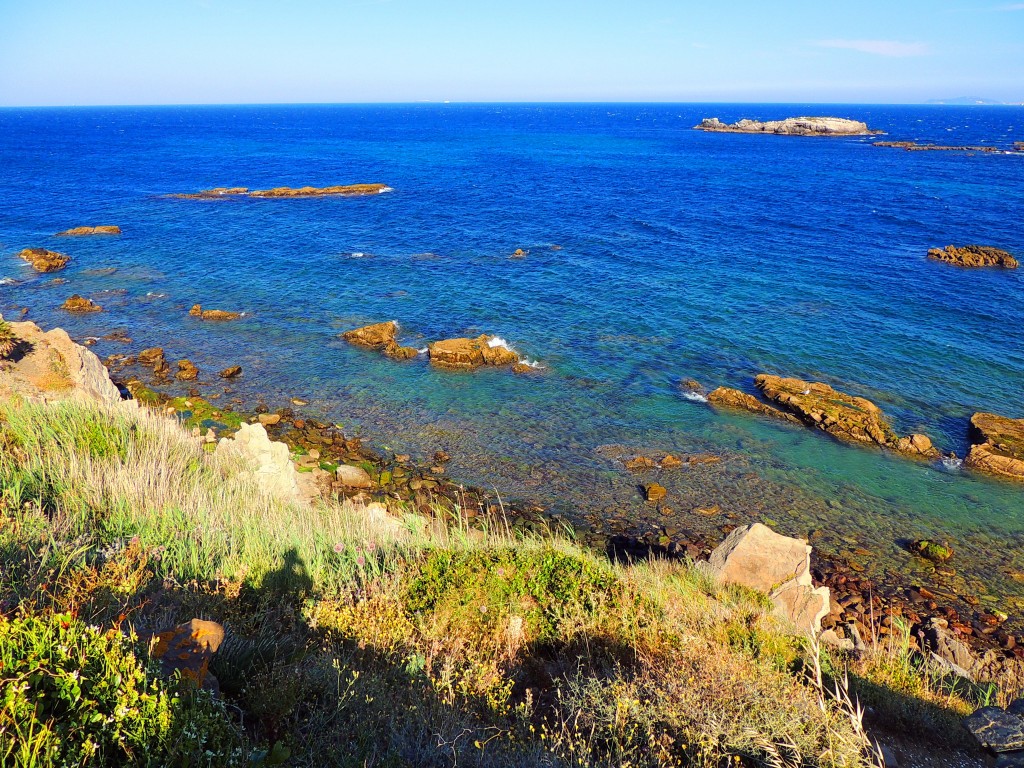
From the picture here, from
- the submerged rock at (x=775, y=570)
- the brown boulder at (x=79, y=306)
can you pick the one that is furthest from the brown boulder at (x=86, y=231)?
the submerged rock at (x=775, y=570)

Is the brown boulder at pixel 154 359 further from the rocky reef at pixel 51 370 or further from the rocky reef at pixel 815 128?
the rocky reef at pixel 815 128

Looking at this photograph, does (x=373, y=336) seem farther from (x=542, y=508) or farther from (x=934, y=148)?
(x=934, y=148)

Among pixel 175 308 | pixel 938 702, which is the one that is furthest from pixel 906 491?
pixel 175 308

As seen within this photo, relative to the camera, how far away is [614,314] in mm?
30031

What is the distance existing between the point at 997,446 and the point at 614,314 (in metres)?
15.7

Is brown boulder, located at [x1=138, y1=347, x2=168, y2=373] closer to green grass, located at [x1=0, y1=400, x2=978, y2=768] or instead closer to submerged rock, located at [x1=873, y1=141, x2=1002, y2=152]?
green grass, located at [x1=0, y1=400, x2=978, y2=768]

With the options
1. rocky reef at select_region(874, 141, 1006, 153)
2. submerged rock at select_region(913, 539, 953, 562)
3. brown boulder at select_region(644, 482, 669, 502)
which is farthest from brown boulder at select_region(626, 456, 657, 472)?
rocky reef at select_region(874, 141, 1006, 153)

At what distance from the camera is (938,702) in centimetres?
733

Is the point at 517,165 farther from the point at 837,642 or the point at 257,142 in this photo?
the point at 837,642

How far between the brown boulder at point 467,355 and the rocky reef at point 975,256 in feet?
98.5

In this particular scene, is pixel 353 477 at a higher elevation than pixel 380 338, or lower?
lower

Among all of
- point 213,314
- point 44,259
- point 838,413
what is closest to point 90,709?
point 838,413

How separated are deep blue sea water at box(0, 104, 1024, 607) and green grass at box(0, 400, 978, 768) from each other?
27.9 ft

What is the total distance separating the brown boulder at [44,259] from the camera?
3606cm
